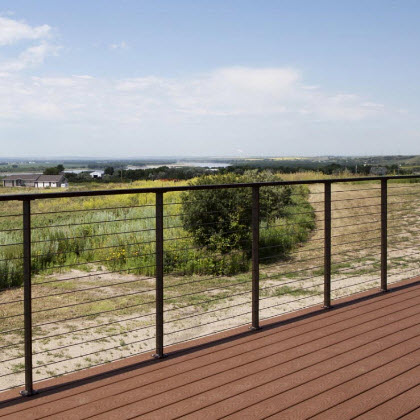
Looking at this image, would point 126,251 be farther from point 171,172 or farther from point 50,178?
point 50,178

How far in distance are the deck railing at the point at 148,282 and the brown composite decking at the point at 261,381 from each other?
0.59 feet

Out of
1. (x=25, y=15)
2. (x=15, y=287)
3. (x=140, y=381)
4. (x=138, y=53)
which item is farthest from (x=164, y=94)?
(x=140, y=381)

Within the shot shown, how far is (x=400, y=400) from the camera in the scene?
241 centimetres

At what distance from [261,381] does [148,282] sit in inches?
243

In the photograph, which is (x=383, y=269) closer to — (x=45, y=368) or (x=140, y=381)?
(x=140, y=381)

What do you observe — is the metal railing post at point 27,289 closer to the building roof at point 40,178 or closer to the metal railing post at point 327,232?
the metal railing post at point 327,232

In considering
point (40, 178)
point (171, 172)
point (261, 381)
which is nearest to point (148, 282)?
point (261, 381)

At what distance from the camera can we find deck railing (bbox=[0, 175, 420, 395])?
9.91 feet

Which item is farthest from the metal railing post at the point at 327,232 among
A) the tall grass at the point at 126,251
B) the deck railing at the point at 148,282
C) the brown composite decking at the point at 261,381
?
the tall grass at the point at 126,251

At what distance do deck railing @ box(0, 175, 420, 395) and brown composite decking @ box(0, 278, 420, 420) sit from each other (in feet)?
0.59

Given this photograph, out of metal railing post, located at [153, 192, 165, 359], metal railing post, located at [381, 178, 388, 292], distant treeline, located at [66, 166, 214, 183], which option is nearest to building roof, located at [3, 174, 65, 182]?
distant treeline, located at [66, 166, 214, 183]

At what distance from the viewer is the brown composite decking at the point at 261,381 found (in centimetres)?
232

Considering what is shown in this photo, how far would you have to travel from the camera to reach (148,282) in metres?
8.67

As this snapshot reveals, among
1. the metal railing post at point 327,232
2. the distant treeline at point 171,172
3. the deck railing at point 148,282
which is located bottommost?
the deck railing at point 148,282
